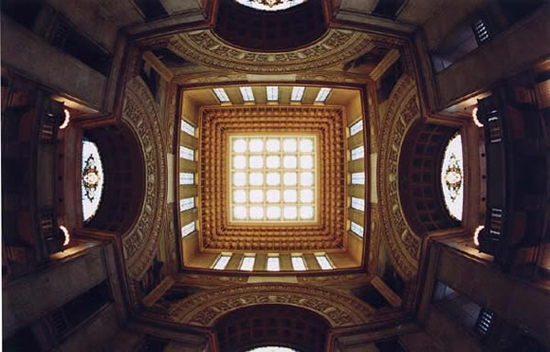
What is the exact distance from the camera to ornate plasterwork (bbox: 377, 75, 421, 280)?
59.7ft

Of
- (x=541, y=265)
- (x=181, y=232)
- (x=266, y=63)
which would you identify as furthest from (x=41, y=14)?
(x=541, y=265)

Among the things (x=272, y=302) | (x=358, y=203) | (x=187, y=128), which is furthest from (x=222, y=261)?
(x=358, y=203)

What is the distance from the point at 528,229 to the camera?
12375 mm

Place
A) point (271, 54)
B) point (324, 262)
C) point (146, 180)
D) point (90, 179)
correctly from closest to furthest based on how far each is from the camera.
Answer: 1. point (90, 179)
2. point (271, 54)
3. point (146, 180)
4. point (324, 262)

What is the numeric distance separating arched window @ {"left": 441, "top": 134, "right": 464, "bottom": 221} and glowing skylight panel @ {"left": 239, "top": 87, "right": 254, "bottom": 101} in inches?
560

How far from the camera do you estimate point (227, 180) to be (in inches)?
1182

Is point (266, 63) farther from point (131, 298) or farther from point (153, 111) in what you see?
point (131, 298)

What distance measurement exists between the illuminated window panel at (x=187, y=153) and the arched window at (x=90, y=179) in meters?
6.56

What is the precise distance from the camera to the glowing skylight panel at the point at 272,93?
25.6 metres

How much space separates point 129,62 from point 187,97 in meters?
8.50

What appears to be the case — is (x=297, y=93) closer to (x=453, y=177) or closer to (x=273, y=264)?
(x=453, y=177)

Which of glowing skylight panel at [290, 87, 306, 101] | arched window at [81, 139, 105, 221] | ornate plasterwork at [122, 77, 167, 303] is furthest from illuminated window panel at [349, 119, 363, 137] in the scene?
arched window at [81, 139, 105, 221]

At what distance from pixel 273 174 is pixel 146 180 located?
45.9 ft

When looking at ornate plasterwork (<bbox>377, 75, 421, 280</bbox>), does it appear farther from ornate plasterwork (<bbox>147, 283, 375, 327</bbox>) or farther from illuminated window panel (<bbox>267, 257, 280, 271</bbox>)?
illuminated window panel (<bbox>267, 257, 280, 271</bbox>)
